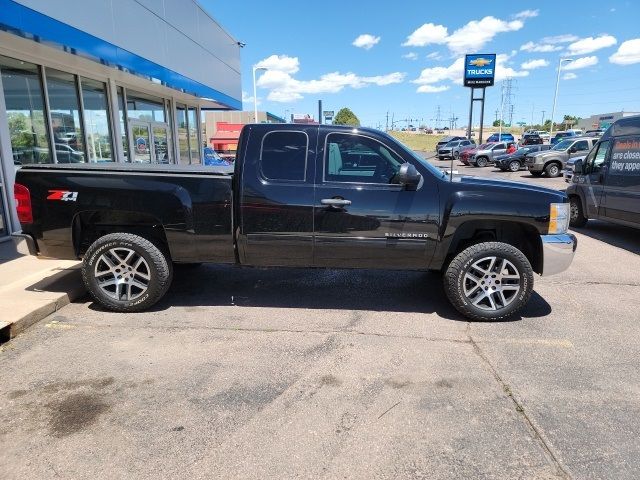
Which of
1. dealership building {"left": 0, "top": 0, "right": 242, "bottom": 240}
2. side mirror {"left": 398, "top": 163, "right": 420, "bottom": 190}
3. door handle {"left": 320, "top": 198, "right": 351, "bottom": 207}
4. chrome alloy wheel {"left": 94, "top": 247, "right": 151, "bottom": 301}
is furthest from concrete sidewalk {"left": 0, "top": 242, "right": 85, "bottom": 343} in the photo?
side mirror {"left": 398, "top": 163, "right": 420, "bottom": 190}

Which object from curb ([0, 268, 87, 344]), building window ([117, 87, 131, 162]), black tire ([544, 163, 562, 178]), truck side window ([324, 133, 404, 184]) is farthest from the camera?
black tire ([544, 163, 562, 178])

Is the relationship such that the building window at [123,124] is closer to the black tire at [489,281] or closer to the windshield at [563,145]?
the black tire at [489,281]

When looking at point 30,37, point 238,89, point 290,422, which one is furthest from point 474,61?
point 290,422

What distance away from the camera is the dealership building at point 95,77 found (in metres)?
7.75

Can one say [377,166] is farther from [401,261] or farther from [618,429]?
[618,429]

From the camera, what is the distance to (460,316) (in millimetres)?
4914

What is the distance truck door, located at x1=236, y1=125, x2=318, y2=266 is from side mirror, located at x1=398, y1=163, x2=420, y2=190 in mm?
887

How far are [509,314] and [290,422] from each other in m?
2.75

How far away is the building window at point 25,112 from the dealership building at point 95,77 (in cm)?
2

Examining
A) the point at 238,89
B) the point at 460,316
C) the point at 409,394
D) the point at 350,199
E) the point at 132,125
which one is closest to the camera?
the point at 409,394

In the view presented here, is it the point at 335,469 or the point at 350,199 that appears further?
the point at 350,199

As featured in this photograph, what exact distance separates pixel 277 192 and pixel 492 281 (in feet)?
7.68

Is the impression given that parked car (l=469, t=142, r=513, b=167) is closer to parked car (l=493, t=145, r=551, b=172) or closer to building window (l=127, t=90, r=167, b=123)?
parked car (l=493, t=145, r=551, b=172)

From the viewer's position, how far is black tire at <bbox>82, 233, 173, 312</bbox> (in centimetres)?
473
